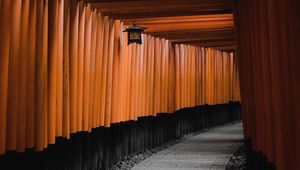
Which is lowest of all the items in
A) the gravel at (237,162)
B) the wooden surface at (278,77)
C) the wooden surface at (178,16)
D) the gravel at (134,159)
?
the gravel at (237,162)

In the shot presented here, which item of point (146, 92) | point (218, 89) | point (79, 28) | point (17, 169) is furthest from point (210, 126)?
point (17, 169)

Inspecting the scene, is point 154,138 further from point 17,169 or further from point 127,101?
point 17,169

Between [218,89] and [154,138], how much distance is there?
7798 millimetres

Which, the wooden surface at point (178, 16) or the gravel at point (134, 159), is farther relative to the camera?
the gravel at point (134, 159)

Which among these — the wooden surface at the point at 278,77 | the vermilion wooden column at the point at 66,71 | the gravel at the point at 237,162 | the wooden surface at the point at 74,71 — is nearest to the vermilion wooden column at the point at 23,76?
the wooden surface at the point at 74,71

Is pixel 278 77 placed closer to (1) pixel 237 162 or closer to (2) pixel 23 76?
(2) pixel 23 76

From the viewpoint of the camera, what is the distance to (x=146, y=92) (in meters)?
14.6

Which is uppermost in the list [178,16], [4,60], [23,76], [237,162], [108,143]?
[178,16]

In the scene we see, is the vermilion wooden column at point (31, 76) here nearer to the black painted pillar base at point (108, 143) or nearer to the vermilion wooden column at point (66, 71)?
the black painted pillar base at point (108, 143)

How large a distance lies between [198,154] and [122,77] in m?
3.83

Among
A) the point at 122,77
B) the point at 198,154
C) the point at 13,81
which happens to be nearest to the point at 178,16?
the point at 122,77

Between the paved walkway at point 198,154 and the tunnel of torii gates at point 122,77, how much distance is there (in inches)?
28.8

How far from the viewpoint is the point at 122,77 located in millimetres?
12461

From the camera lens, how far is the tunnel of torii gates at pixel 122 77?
5.20m
